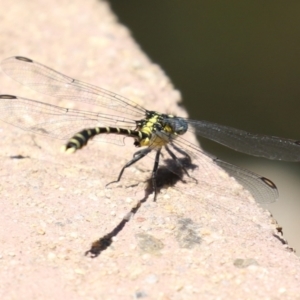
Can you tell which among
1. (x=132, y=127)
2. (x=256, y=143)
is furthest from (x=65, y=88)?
Answer: (x=256, y=143)

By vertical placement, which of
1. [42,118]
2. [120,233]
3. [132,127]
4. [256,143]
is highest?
[256,143]

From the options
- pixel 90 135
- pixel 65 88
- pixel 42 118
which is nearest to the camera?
pixel 90 135

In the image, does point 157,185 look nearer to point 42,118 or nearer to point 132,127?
point 132,127

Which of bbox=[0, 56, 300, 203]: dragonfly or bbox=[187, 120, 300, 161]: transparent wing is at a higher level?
bbox=[187, 120, 300, 161]: transparent wing

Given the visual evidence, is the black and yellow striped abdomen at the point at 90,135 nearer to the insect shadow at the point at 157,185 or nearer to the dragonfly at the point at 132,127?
the dragonfly at the point at 132,127

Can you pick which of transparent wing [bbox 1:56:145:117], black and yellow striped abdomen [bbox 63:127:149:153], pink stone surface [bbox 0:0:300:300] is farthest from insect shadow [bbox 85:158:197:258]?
transparent wing [bbox 1:56:145:117]

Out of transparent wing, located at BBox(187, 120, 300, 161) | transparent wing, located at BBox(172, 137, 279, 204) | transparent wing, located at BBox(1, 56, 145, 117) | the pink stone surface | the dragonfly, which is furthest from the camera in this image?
transparent wing, located at BBox(1, 56, 145, 117)

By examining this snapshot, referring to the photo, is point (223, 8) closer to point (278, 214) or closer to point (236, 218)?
point (278, 214)

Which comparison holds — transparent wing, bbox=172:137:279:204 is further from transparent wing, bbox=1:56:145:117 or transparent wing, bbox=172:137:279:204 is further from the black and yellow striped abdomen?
transparent wing, bbox=1:56:145:117

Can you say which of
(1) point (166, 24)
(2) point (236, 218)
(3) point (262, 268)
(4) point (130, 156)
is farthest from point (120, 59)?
(1) point (166, 24)
